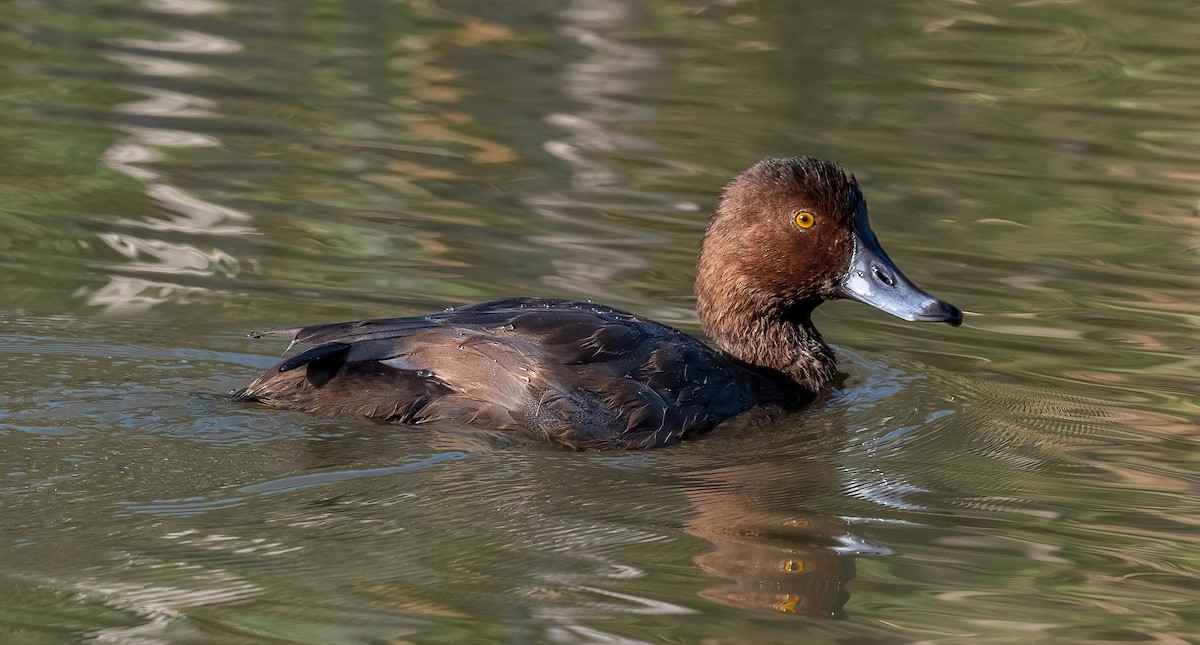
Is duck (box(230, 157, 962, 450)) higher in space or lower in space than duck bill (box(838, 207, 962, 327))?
lower

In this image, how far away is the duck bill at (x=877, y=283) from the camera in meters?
7.51

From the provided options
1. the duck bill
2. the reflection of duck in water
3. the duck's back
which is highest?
the duck bill

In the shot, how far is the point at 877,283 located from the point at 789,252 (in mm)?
417

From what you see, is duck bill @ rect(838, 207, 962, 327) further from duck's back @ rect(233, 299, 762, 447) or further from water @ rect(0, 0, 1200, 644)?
duck's back @ rect(233, 299, 762, 447)

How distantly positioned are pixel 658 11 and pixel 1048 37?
352cm

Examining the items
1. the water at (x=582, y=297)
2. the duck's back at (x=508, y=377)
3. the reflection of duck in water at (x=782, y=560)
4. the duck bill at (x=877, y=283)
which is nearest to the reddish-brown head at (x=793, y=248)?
the duck bill at (x=877, y=283)

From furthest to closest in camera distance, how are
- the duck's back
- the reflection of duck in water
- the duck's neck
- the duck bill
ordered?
the duck's neck < the duck bill < the duck's back < the reflection of duck in water

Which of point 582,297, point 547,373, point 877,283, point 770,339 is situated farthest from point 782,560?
point 582,297

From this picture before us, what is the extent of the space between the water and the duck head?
1.72 ft

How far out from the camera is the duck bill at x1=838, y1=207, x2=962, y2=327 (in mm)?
7512

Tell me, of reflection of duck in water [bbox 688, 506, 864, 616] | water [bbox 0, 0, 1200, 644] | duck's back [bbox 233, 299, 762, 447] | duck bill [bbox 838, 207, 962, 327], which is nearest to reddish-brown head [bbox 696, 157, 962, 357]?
duck bill [bbox 838, 207, 962, 327]

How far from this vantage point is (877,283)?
25.0ft

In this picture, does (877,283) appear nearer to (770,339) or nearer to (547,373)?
(770,339)

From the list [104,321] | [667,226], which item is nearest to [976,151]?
[667,226]
